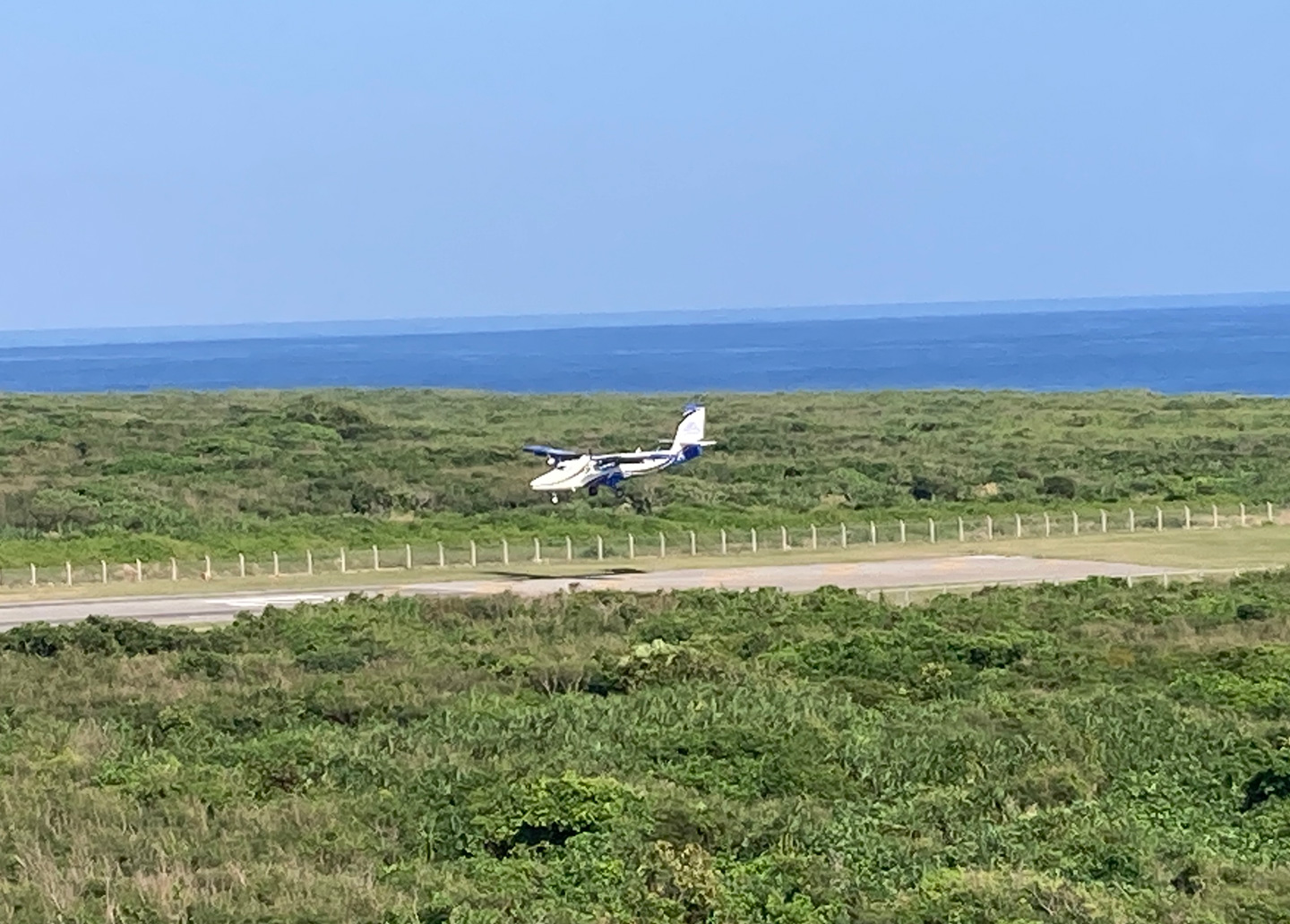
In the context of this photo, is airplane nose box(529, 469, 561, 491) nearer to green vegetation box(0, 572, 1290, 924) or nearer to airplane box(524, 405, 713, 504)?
airplane box(524, 405, 713, 504)

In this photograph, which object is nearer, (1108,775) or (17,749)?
(1108,775)

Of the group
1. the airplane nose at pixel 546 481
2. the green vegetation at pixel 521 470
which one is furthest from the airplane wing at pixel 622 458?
the green vegetation at pixel 521 470

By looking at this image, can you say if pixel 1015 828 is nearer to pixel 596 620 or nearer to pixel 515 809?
pixel 515 809

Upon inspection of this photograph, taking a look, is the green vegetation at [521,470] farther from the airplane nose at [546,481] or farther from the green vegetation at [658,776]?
the green vegetation at [658,776]

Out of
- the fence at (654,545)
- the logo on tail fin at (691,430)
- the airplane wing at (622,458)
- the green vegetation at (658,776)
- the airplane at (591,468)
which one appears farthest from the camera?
the logo on tail fin at (691,430)

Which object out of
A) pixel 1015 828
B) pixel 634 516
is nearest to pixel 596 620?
pixel 1015 828

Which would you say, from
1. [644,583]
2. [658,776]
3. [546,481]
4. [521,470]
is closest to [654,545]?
[546,481]

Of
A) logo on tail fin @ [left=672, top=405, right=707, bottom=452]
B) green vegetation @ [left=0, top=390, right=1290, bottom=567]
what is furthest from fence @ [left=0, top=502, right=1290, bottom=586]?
logo on tail fin @ [left=672, top=405, right=707, bottom=452]
